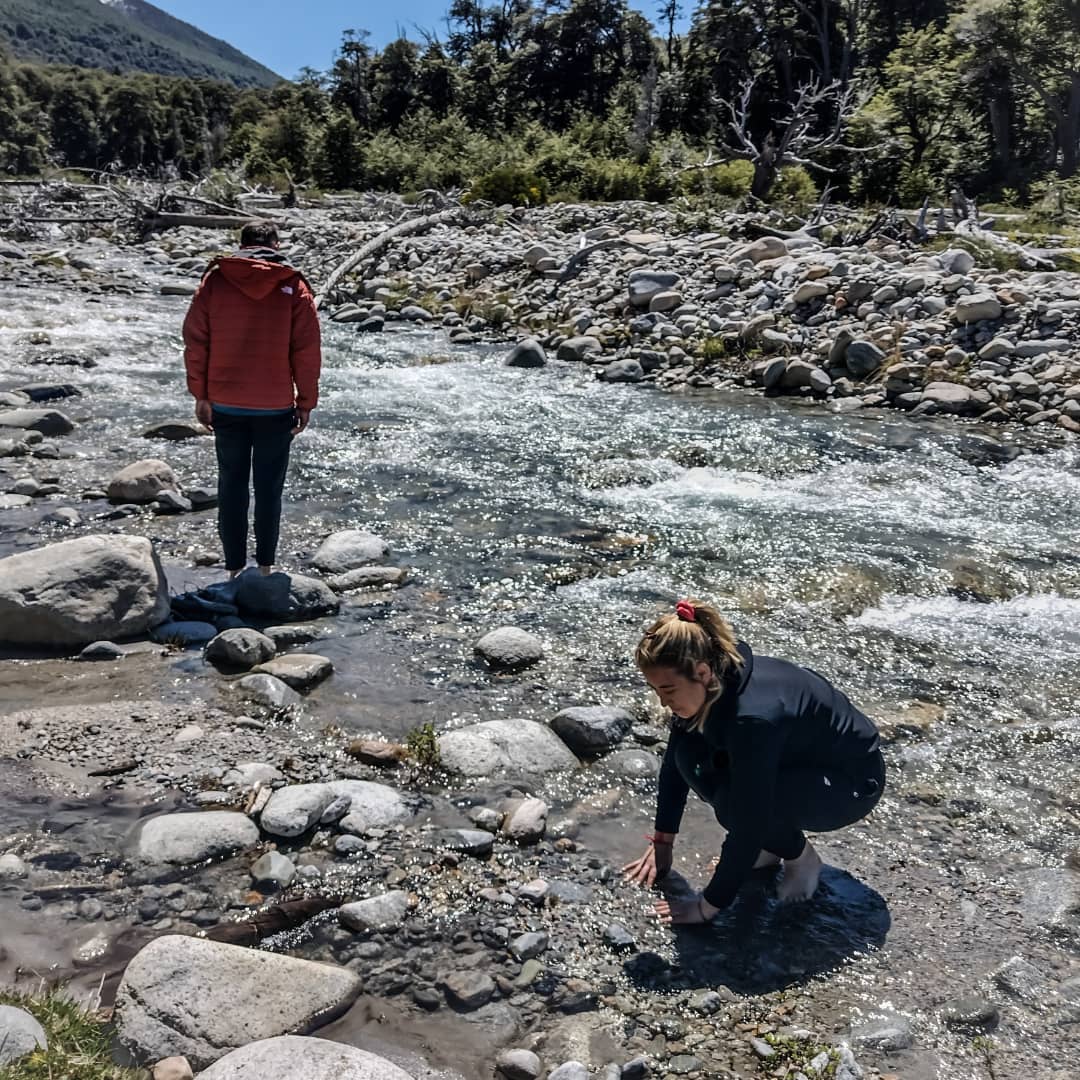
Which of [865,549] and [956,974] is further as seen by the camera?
[865,549]

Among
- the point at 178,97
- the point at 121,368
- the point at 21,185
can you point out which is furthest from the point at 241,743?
the point at 178,97

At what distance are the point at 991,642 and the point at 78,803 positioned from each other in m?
4.95

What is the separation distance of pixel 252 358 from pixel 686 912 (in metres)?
3.78

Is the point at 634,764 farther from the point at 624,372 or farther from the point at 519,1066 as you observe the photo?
the point at 624,372

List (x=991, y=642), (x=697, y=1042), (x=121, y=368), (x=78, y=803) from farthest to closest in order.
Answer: (x=121, y=368)
(x=991, y=642)
(x=78, y=803)
(x=697, y=1042)

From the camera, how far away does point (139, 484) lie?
732 cm

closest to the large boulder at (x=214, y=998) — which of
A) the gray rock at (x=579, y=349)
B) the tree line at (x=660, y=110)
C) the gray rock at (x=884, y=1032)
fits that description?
the gray rock at (x=884, y=1032)

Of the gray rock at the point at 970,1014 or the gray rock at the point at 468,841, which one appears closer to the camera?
the gray rock at the point at 970,1014

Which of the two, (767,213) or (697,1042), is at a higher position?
(767,213)

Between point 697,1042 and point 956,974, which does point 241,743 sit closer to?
point 697,1042

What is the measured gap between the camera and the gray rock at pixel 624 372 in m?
12.8

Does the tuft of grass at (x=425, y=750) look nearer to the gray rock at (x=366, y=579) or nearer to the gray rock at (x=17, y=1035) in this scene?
the gray rock at (x=17, y=1035)

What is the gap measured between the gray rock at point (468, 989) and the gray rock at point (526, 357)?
11281 millimetres

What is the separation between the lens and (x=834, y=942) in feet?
10.8
